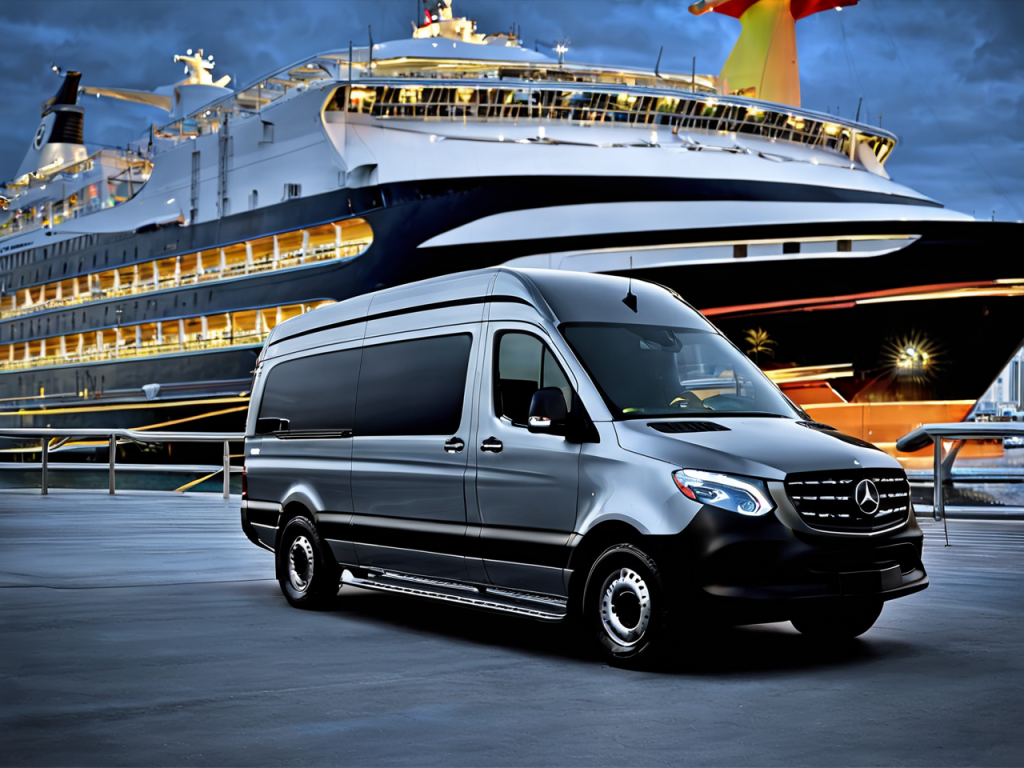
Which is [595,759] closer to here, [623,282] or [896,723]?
[896,723]

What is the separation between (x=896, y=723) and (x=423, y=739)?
1934 millimetres

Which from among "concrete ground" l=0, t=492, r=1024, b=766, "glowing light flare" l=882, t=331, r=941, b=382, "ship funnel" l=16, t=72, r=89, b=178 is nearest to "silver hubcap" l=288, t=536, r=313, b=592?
"concrete ground" l=0, t=492, r=1024, b=766

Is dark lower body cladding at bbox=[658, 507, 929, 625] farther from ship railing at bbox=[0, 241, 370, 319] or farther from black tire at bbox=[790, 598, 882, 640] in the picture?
ship railing at bbox=[0, 241, 370, 319]

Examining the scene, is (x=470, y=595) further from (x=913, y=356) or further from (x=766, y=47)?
(x=766, y=47)

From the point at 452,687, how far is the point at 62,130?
Result: 55.6 m

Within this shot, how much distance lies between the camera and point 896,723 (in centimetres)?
486

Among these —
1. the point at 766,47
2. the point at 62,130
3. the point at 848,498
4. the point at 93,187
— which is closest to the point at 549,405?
the point at 848,498

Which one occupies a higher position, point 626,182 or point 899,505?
point 626,182

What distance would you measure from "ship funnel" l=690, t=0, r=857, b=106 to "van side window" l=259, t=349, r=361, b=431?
29.1 m

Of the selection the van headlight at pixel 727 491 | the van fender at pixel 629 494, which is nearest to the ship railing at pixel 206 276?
the van fender at pixel 629 494

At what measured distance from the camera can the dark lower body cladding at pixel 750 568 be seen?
589 centimetres

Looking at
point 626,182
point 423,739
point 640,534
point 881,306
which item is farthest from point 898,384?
point 423,739

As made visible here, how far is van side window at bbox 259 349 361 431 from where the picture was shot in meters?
8.70

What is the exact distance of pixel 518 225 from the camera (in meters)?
25.8
